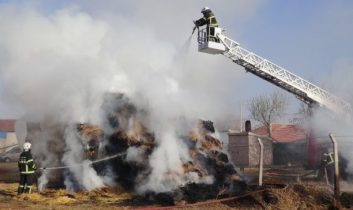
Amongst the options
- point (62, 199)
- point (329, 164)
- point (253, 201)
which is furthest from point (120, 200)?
point (329, 164)

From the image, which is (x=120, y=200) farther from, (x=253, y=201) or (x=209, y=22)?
(x=209, y=22)

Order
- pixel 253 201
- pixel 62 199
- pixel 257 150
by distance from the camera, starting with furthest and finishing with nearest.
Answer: pixel 257 150
pixel 62 199
pixel 253 201

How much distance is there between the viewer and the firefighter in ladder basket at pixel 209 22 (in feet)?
74.6

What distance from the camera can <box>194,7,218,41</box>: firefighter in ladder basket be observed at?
22734mm

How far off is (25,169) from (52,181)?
1880 millimetres

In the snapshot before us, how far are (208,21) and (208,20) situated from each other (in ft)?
0.17

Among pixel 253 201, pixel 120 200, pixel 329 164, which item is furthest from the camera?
pixel 329 164

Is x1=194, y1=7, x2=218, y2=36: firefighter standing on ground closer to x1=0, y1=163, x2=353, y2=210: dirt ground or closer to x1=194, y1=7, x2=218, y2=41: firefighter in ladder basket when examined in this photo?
x1=194, y1=7, x2=218, y2=41: firefighter in ladder basket

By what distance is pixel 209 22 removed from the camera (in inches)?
901

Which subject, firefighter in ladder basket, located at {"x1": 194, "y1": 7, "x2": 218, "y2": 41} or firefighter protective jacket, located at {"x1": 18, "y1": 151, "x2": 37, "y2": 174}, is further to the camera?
firefighter in ladder basket, located at {"x1": 194, "y1": 7, "x2": 218, "y2": 41}

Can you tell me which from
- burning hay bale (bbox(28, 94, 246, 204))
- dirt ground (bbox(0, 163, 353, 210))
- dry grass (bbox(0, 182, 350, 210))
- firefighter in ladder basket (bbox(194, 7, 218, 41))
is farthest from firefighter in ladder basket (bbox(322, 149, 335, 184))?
firefighter in ladder basket (bbox(194, 7, 218, 41))

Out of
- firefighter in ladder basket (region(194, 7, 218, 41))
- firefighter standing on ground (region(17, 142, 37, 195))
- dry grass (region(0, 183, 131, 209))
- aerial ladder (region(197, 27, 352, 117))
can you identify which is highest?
firefighter in ladder basket (region(194, 7, 218, 41))

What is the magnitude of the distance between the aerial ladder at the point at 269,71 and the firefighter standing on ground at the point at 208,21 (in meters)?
0.07

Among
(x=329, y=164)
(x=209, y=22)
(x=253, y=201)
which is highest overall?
(x=209, y=22)
